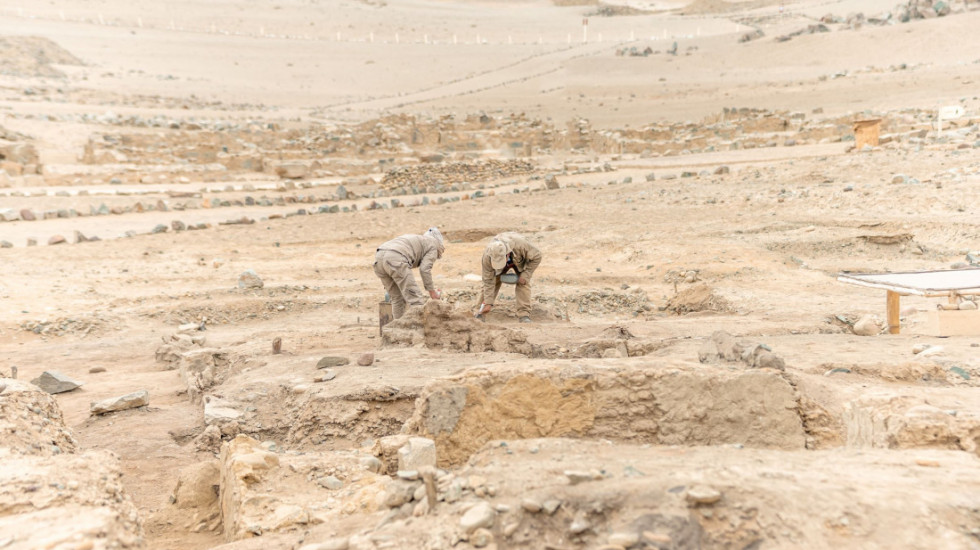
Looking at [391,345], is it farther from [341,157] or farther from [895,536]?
[341,157]

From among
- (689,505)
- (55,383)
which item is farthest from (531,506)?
(55,383)

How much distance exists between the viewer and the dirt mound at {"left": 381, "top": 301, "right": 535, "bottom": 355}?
21.1 feet

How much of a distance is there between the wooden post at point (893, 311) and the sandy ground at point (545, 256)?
0.29 meters

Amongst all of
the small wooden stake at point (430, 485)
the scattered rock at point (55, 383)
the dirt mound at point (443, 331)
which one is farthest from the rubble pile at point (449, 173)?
the small wooden stake at point (430, 485)

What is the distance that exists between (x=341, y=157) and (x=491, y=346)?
1983 cm

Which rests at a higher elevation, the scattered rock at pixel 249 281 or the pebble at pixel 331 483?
the scattered rock at pixel 249 281

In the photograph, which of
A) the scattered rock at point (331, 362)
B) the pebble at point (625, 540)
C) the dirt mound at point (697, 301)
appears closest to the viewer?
the pebble at point (625, 540)

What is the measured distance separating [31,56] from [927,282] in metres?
45.8

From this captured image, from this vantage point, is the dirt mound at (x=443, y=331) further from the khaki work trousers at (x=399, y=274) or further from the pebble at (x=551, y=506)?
the pebble at (x=551, y=506)

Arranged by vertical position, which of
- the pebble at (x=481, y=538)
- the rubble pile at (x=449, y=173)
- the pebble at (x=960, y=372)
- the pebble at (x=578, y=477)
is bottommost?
the pebble at (x=960, y=372)

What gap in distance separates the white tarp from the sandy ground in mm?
407

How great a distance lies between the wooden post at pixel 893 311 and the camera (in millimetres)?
6215

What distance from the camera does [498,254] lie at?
7336mm

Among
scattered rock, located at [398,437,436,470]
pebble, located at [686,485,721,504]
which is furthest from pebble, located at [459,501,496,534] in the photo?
scattered rock, located at [398,437,436,470]
